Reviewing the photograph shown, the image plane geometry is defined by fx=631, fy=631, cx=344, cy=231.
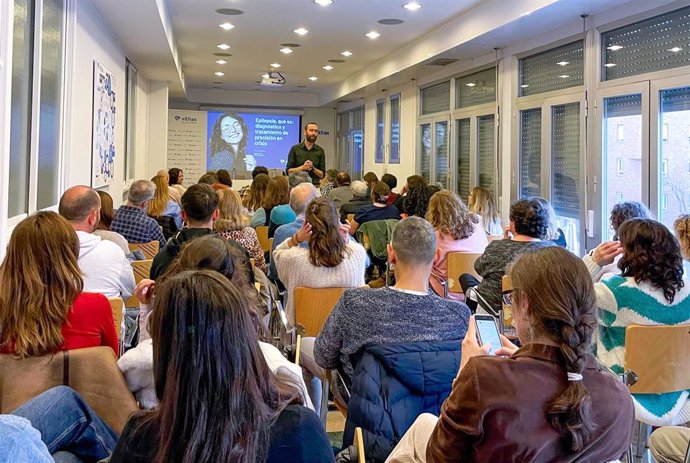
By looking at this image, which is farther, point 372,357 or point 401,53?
point 401,53

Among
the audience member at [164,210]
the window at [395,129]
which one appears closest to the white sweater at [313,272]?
the audience member at [164,210]

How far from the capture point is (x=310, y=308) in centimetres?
341

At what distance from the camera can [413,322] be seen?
87.0 inches

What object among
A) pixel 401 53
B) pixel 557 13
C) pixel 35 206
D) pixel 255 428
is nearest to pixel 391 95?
pixel 401 53

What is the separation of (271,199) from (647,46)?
3510 mm

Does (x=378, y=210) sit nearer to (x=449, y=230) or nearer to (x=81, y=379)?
(x=449, y=230)

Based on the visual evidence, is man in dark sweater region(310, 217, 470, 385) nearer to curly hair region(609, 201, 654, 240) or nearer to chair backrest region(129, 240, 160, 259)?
curly hair region(609, 201, 654, 240)

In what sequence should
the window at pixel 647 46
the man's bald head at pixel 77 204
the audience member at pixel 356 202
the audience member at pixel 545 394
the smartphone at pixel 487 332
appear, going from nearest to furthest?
1. the audience member at pixel 545 394
2. the smartphone at pixel 487 332
3. the man's bald head at pixel 77 204
4. the window at pixel 647 46
5. the audience member at pixel 356 202

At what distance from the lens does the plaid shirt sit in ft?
15.7

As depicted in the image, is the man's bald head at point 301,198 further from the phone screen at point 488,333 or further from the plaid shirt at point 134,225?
the phone screen at point 488,333

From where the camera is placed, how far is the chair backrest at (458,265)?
15.2 feet

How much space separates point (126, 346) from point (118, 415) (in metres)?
1.77

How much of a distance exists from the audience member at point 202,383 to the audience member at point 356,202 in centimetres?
531

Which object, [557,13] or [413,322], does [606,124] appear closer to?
[557,13]
